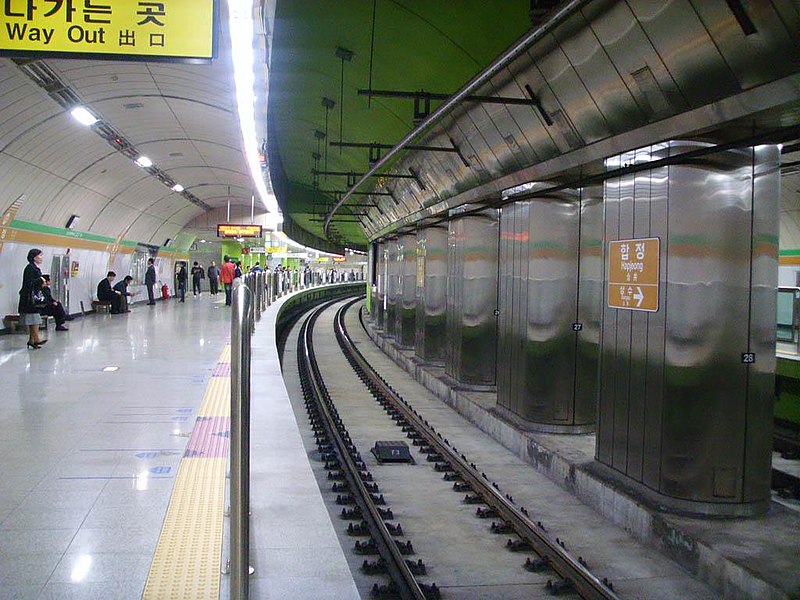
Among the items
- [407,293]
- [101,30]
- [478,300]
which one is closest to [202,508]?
[101,30]

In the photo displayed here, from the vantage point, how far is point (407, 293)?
17234 millimetres

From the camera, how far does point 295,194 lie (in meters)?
28.3

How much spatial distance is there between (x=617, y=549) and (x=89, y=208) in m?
16.0

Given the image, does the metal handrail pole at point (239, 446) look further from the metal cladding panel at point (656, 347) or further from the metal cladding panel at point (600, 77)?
the metal cladding panel at point (600, 77)

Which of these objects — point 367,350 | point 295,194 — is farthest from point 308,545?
point 295,194

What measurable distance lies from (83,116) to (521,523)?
10.2 meters

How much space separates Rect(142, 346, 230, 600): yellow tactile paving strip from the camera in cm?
319

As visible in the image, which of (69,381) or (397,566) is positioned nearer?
(397,566)

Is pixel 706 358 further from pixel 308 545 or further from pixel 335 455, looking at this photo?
pixel 335 455

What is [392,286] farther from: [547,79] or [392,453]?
[547,79]

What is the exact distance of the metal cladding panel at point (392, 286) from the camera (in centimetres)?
1895

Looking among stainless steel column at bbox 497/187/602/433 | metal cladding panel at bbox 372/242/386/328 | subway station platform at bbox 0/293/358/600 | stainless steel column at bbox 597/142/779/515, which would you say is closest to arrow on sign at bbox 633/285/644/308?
stainless steel column at bbox 597/142/779/515

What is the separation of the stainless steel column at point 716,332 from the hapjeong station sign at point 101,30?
12.2 feet

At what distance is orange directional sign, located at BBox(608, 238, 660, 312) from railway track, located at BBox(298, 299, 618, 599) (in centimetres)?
200
